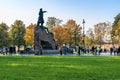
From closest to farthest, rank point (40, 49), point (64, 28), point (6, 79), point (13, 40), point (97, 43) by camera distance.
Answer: point (6, 79) → point (40, 49) → point (64, 28) → point (13, 40) → point (97, 43)

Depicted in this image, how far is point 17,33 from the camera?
472ft

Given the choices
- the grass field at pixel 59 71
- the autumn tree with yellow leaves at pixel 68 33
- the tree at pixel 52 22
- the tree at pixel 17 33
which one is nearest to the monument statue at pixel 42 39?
the grass field at pixel 59 71

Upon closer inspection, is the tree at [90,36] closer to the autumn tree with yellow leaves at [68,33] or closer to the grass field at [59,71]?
the autumn tree with yellow leaves at [68,33]

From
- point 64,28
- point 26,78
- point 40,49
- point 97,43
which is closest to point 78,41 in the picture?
point 64,28

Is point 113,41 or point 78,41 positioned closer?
point 78,41

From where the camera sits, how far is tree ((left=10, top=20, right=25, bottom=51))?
141125 mm

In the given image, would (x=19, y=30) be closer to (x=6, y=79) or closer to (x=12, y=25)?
(x=12, y=25)

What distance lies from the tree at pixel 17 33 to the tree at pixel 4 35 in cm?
217

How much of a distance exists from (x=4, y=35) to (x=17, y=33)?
7038mm

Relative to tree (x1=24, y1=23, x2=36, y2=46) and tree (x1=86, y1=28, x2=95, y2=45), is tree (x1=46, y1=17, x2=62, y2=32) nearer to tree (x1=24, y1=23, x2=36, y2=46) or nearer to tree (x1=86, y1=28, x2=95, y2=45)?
tree (x1=86, y1=28, x2=95, y2=45)

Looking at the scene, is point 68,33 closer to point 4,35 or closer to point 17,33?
point 4,35

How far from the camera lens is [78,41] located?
130m

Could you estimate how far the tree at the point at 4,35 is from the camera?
133 metres

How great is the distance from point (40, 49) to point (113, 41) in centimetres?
8269
